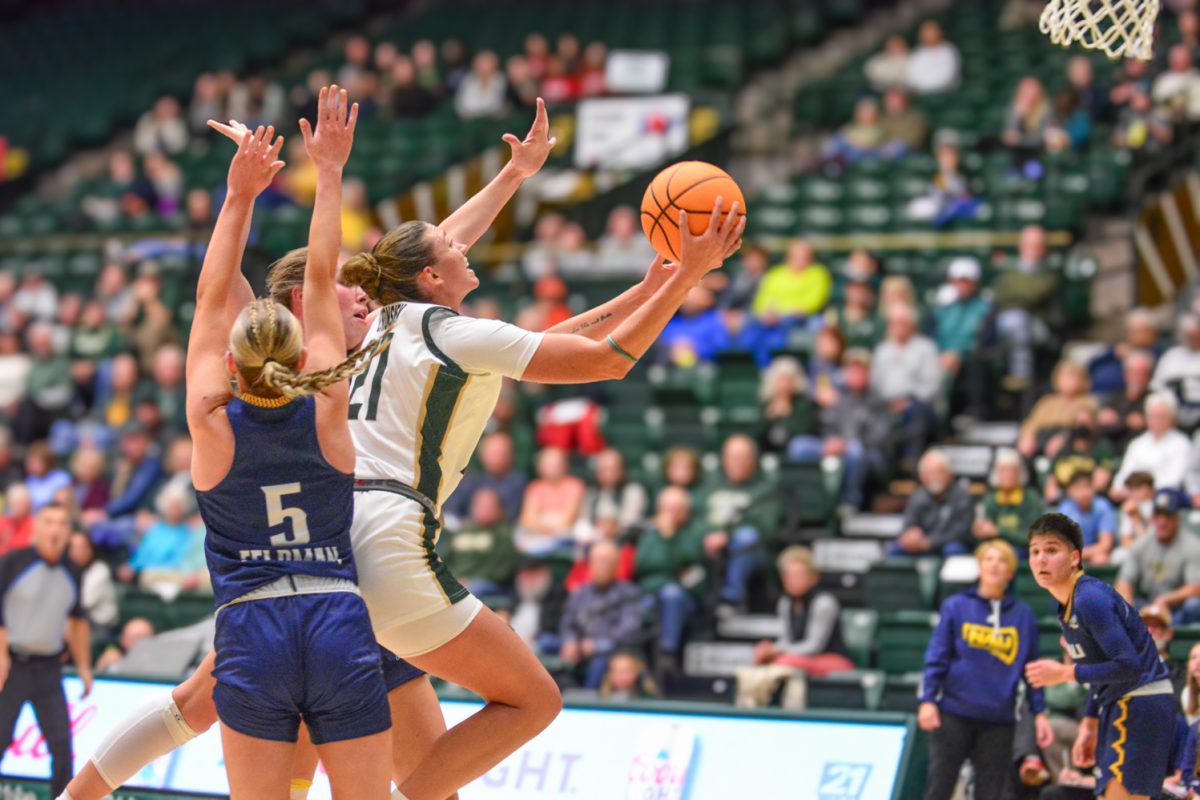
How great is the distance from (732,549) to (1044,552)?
4.77 metres

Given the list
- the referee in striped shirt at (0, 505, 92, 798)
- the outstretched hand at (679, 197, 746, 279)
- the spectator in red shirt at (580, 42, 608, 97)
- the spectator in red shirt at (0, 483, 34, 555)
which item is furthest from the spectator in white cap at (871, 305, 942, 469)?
the outstretched hand at (679, 197, 746, 279)

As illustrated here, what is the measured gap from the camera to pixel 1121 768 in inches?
264

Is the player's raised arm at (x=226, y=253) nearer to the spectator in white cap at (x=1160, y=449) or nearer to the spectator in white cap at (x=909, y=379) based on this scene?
the spectator in white cap at (x=1160, y=449)

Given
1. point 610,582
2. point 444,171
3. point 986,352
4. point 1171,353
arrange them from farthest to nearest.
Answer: point 444,171
point 986,352
point 1171,353
point 610,582

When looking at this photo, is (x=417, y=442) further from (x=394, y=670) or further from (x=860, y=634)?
(x=860, y=634)

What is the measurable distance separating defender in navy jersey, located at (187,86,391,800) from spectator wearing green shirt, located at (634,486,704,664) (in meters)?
6.28

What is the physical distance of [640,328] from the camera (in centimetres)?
481

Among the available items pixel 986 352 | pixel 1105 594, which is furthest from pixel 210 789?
pixel 986 352

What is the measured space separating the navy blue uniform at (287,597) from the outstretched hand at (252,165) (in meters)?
0.67

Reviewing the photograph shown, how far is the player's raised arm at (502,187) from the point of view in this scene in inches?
227

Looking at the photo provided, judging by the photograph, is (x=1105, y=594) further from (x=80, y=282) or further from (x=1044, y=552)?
(x=80, y=282)

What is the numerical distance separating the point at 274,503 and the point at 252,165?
1.03 meters

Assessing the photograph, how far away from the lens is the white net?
22.3 feet

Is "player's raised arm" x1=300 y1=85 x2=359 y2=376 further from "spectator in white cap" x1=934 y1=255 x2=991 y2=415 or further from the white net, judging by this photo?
"spectator in white cap" x1=934 y1=255 x2=991 y2=415
